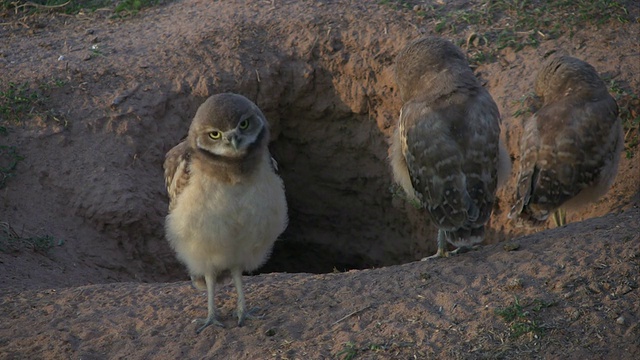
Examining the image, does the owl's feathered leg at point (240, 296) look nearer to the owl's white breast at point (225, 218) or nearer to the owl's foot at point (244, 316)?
the owl's foot at point (244, 316)

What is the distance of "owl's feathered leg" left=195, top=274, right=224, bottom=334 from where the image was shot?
19.0 feet

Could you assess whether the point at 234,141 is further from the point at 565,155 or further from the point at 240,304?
the point at 565,155

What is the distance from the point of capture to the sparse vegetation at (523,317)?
5.08m

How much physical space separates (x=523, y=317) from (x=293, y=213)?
20.6 ft

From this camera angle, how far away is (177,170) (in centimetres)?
576

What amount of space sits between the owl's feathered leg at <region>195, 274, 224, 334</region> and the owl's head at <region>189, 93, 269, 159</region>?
989 mm

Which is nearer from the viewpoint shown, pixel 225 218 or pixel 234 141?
pixel 234 141

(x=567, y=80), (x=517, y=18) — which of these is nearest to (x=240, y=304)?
(x=567, y=80)

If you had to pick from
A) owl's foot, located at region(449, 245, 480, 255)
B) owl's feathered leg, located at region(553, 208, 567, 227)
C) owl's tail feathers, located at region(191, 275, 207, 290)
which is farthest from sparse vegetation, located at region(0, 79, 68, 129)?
owl's feathered leg, located at region(553, 208, 567, 227)

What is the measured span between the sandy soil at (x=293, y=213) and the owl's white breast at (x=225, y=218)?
0.51 meters

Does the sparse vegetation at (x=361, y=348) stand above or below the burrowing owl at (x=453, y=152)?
below

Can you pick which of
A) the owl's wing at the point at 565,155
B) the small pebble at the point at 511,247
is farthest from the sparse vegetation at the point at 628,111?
the small pebble at the point at 511,247

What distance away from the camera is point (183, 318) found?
597 cm

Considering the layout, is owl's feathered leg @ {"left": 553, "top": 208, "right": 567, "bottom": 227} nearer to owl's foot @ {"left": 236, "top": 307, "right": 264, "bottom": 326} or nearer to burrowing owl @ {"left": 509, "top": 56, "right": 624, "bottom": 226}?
burrowing owl @ {"left": 509, "top": 56, "right": 624, "bottom": 226}
